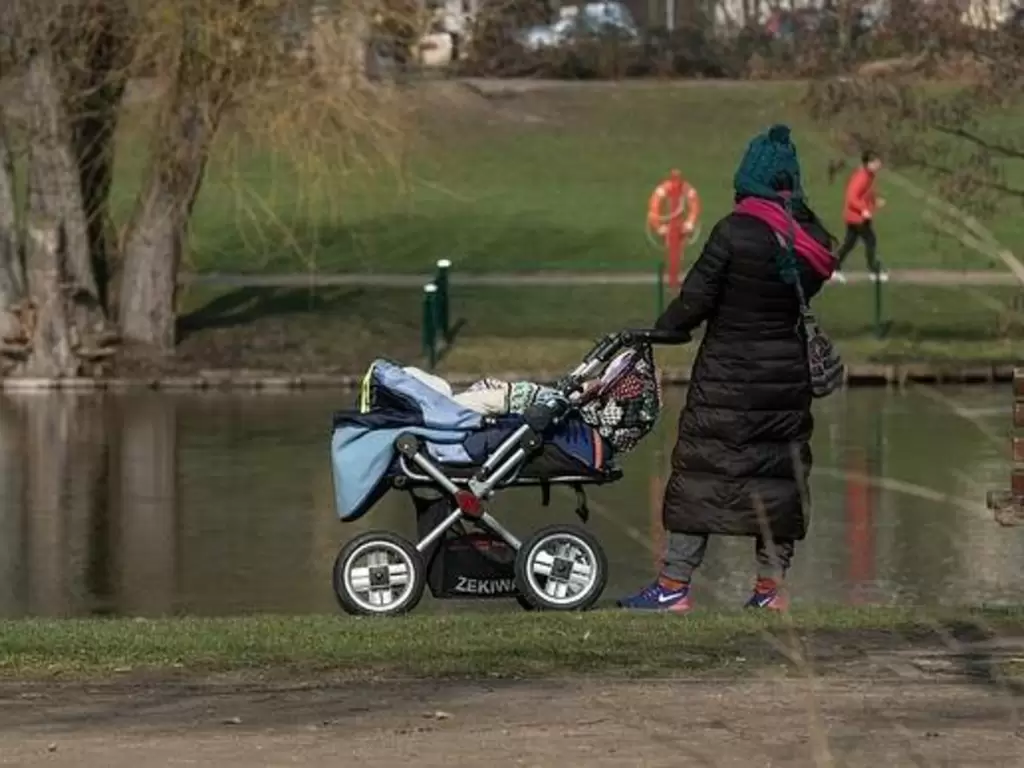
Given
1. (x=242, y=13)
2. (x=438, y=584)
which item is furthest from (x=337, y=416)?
(x=242, y=13)

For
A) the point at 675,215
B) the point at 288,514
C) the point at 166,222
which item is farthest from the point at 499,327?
the point at 288,514

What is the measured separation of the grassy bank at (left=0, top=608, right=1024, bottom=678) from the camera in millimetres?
8328

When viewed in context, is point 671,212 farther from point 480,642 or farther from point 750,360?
point 480,642

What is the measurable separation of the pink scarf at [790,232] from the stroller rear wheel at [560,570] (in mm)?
1539

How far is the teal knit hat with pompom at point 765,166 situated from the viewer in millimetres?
10125

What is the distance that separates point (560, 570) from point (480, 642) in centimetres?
187

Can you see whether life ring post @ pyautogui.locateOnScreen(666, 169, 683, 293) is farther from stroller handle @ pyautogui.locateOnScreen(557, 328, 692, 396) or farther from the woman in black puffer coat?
the woman in black puffer coat

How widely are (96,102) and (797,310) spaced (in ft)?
52.3

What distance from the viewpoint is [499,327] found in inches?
1156

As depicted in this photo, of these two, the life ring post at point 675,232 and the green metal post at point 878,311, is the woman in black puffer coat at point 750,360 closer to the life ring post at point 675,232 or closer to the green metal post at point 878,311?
the green metal post at point 878,311

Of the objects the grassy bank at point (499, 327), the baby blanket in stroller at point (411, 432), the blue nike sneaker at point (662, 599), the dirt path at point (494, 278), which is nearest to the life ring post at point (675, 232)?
the dirt path at point (494, 278)

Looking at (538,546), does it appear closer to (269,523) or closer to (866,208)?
(269,523)

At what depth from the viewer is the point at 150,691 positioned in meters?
7.94

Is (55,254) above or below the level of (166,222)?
below
